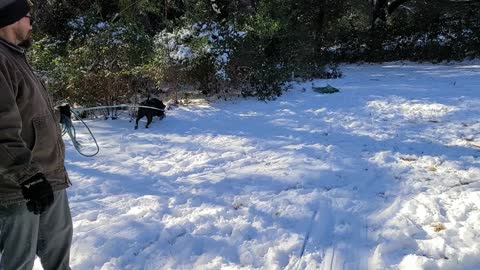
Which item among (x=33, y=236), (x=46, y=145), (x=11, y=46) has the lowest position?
(x=33, y=236)

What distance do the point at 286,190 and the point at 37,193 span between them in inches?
109

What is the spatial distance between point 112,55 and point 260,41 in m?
3.24

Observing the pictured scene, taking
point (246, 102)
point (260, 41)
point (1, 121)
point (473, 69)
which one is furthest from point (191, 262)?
point (473, 69)

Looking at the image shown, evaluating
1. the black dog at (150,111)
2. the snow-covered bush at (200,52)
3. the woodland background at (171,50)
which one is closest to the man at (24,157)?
the black dog at (150,111)

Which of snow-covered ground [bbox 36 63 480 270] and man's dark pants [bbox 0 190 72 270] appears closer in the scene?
man's dark pants [bbox 0 190 72 270]

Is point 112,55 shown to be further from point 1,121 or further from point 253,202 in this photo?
point 1,121

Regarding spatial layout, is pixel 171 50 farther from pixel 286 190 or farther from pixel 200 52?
pixel 286 190

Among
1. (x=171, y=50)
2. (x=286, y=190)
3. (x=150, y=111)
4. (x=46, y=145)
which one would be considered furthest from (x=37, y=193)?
(x=171, y=50)

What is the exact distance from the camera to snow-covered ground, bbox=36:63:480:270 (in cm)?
308

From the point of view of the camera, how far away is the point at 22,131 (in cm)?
193

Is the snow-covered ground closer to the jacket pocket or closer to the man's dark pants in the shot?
the man's dark pants

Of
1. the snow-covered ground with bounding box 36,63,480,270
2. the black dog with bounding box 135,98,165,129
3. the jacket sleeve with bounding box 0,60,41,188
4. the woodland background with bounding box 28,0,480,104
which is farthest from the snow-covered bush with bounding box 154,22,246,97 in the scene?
the jacket sleeve with bounding box 0,60,41,188

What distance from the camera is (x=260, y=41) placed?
32.3 ft

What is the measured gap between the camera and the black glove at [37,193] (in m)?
1.78
